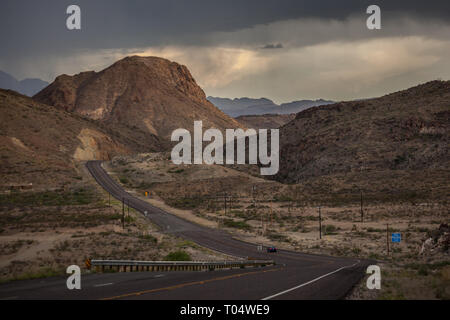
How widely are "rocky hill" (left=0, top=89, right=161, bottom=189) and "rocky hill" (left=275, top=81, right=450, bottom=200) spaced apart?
64.7m

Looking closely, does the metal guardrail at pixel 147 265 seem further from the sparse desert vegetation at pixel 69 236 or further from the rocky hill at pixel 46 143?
the rocky hill at pixel 46 143

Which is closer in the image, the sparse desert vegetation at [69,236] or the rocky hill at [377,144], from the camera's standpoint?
the sparse desert vegetation at [69,236]

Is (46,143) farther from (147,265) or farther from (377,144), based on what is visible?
(147,265)

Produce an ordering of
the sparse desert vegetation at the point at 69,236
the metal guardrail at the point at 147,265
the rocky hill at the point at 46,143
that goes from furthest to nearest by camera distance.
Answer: the rocky hill at the point at 46,143 < the sparse desert vegetation at the point at 69,236 < the metal guardrail at the point at 147,265

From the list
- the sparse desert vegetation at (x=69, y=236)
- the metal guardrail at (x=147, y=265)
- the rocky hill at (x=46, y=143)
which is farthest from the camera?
the rocky hill at (x=46, y=143)

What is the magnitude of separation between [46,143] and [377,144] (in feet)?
326

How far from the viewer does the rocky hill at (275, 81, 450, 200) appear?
101 metres

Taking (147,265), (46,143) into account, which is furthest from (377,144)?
(147,265)

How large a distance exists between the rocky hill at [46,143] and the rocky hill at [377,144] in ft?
212

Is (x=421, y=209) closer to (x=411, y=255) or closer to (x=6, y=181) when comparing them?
(x=411, y=255)

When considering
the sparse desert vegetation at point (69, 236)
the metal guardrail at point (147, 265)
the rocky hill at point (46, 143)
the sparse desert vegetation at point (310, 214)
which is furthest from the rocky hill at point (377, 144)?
the metal guardrail at point (147, 265)

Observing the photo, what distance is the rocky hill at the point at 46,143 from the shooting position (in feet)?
350

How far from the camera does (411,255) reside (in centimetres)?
4375
